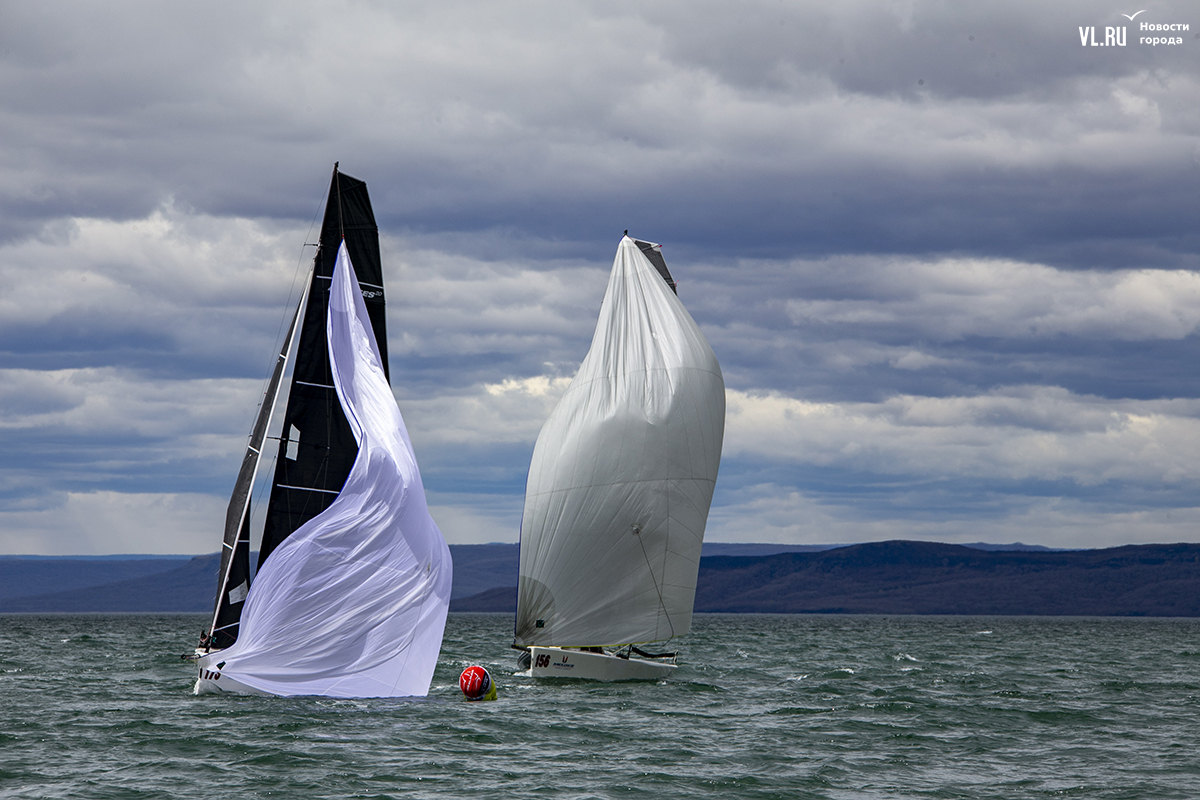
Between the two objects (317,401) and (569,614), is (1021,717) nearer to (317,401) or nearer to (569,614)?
(569,614)

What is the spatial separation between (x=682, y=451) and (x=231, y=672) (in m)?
16.0

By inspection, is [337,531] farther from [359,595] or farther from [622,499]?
[622,499]

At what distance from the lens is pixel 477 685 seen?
1435 inches

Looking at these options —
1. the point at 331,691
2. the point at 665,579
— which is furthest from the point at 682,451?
the point at 331,691

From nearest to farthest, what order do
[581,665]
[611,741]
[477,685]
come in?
[611,741] → [477,685] → [581,665]

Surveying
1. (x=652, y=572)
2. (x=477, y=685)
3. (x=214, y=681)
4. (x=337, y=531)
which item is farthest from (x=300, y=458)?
(x=652, y=572)

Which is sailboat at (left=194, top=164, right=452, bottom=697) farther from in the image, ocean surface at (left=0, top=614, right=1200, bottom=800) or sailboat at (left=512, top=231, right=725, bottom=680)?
sailboat at (left=512, top=231, right=725, bottom=680)

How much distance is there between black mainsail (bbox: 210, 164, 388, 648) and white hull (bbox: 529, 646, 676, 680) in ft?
32.1

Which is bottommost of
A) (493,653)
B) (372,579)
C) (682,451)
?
(493,653)

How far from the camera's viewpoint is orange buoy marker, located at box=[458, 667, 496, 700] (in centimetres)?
3641

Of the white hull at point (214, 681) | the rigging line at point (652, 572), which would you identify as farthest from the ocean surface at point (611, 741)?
the rigging line at point (652, 572)

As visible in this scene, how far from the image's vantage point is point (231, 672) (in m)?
30.7

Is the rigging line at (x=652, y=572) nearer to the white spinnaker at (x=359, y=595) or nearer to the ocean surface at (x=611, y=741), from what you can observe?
the ocean surface at (x=611, y=741)

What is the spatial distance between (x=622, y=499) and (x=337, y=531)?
37.1 ft
